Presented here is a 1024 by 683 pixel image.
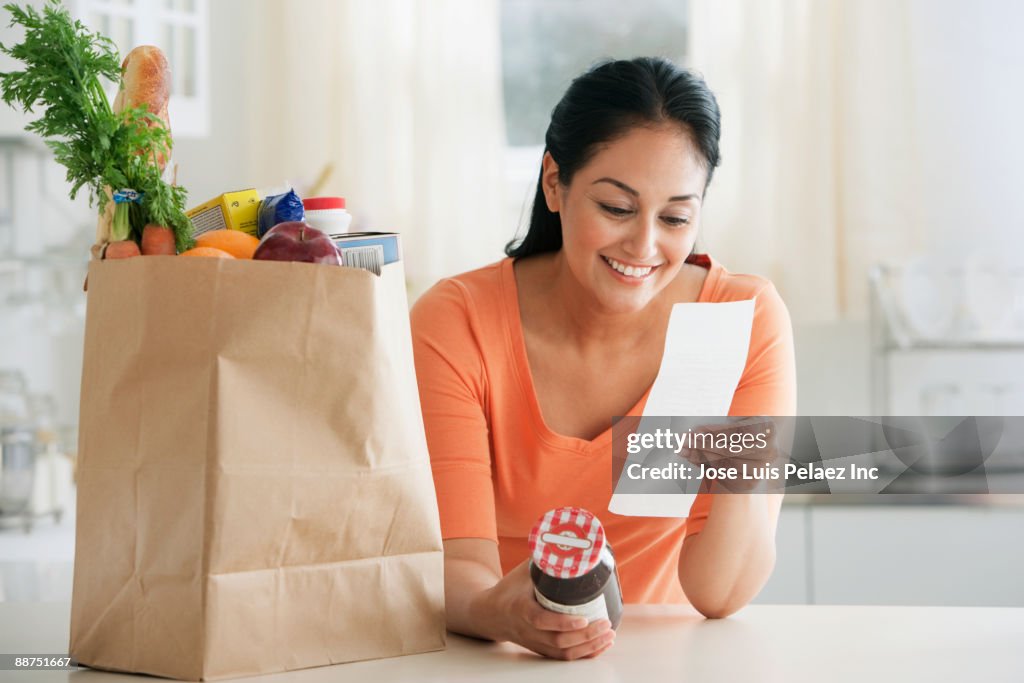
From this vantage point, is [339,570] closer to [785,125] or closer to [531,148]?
[785,125]

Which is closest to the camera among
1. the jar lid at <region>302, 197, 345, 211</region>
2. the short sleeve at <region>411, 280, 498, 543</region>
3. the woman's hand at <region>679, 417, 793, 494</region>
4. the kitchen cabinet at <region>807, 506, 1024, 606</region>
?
the jar lid at <region>302, 197, 345, 211</region>

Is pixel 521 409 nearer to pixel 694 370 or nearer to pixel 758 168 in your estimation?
pixel 694 370

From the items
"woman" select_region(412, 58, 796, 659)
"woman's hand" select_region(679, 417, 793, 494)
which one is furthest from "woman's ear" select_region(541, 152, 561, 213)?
"woman's hand" select_region(679, 417, 793, 494)

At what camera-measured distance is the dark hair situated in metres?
1.13

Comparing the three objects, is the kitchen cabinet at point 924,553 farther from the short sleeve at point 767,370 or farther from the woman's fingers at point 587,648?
the woman's fingers at point 587,648

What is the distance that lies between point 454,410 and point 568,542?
1.16 feet

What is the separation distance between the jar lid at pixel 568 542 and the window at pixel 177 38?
218 centimetres

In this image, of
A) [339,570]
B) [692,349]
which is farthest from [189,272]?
[692,349]

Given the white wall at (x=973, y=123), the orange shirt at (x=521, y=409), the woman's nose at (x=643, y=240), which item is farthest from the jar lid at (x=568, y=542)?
the white wall at (x=973, y=123)

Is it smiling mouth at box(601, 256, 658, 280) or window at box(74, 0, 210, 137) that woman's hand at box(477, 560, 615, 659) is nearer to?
smiling mouth at box(601, 256, 658, 280)

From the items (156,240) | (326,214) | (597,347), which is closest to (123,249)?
(156,240)

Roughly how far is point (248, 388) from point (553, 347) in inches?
22.7

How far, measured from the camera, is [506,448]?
1.18m

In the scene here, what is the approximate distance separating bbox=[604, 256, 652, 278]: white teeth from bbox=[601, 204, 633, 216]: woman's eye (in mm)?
52
